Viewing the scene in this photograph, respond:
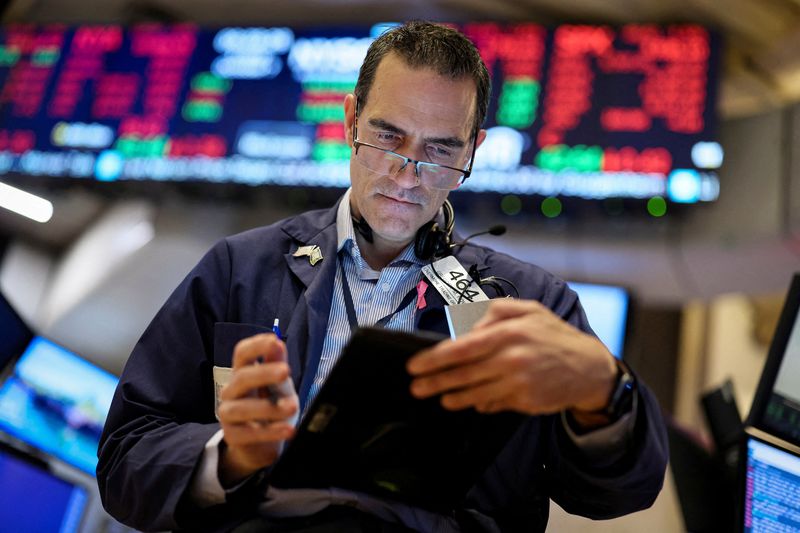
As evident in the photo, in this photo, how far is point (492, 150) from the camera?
4008 mm

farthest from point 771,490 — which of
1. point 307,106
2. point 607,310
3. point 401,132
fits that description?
point 307,106

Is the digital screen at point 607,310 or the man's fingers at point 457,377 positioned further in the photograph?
the digital screen at point 607,310

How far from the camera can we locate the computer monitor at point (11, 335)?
92.0 inches

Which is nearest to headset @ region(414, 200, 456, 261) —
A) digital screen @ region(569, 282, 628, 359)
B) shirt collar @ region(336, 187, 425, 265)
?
shirt collar @ region(336, 187, 425, 265)

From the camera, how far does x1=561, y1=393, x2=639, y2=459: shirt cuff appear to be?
1.29 metres

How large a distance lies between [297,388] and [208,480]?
0.71ft

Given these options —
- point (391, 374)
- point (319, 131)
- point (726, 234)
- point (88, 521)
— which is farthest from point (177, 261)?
point (391, 374)

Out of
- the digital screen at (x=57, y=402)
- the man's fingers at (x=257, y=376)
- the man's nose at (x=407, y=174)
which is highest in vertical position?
the man's nose at (x=407, y=174)

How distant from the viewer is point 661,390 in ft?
16.8

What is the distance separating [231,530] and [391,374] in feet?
1.32

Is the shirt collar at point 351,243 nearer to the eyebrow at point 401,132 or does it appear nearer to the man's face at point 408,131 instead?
the man's face at point 408,131

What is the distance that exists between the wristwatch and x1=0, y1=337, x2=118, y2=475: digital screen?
62.0 inches

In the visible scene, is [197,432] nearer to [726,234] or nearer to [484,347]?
[484,347]

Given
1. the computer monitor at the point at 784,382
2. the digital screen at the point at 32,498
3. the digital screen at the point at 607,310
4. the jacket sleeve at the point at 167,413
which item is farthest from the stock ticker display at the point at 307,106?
the jacket sleeve at the point at 167,413
